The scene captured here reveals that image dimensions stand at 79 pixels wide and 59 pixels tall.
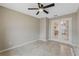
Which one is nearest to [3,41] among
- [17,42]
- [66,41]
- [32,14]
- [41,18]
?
[17,42]

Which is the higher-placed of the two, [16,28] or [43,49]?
[16,28]

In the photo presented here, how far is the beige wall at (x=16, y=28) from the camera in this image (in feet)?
6.16

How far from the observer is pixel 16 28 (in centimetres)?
204

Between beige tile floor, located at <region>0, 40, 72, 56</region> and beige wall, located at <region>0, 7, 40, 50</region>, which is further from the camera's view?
beige tile floor, located at <region>0, 40, 72, 56</region>

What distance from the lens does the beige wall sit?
1877 millimetres

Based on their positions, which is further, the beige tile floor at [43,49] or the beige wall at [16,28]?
the beige tile floor at [43,49]

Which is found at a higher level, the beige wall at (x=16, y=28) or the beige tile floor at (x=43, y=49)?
the beige wall at (x=16, y=28)

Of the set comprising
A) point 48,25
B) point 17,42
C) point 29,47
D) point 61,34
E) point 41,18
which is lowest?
point 29,47

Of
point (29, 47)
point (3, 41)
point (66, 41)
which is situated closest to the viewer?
point (3, 41)

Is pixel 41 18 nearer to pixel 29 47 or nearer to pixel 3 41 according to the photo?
pixel 29 47

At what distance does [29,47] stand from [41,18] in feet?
2.75

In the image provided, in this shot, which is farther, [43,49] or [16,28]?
[43,49]

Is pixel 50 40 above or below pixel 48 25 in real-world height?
below

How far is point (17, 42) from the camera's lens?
204 cm
